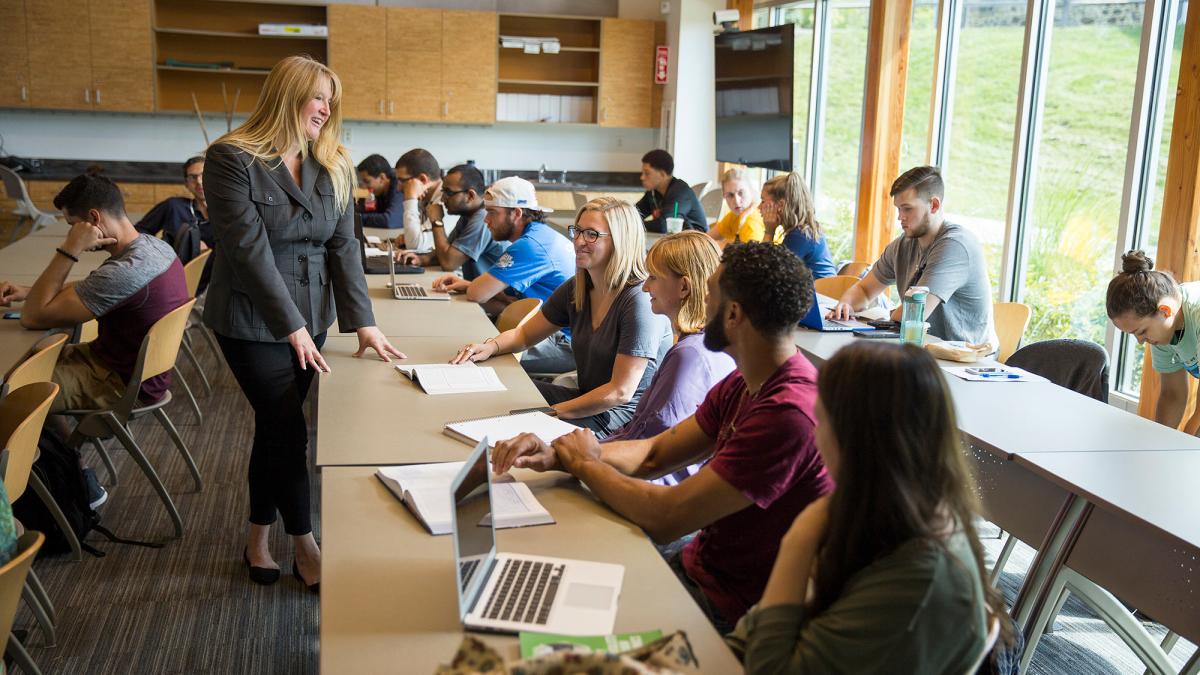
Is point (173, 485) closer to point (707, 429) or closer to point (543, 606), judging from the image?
point (707, 429)

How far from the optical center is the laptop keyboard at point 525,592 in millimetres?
1497

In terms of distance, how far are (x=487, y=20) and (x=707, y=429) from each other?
7.69 metres

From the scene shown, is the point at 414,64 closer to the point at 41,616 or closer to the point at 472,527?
the point at 41,616

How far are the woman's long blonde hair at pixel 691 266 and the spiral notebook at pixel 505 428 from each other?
0.41 meters

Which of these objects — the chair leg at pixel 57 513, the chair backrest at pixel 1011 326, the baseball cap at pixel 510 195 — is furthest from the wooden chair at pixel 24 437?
the chair backrest at pixel 1011 326

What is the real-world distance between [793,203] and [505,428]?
320 cm

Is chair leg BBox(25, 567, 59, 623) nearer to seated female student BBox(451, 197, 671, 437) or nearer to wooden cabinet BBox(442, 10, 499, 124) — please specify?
seated female student BBox(451, 197, 671, 437)

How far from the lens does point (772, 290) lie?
1.84 m

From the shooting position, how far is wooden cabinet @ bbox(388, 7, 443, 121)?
354 inches

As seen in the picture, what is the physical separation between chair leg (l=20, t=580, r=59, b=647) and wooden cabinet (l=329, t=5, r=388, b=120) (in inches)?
264

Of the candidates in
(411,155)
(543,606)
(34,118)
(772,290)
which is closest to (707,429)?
(772,290)

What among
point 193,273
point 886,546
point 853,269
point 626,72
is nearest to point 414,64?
point 626,72

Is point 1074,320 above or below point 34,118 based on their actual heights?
below

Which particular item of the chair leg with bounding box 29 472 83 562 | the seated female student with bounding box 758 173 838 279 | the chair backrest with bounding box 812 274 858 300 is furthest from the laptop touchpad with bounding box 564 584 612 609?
the seated female student with bounding box 758 173 838 279
